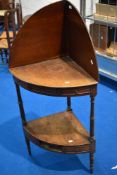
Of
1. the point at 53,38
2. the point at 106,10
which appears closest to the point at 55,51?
the point at 53,38

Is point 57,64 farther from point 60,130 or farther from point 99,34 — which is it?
point 99,34

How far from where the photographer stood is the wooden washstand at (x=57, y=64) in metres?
1.41

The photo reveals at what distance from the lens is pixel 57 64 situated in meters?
1.69

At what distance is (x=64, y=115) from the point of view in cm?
207

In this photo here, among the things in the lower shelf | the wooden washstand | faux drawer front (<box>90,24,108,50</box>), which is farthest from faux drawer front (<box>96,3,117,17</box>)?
the lower shelf

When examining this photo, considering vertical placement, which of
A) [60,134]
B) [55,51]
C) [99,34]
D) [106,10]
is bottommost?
[60,134]

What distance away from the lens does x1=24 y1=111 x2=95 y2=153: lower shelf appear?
66.3 inches

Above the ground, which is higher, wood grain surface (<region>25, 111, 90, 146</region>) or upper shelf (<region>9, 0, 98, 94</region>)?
upper shelf (<region>9, 0, 98, 94</region>)

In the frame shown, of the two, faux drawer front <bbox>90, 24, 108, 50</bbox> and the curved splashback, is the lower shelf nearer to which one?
the curved splashback

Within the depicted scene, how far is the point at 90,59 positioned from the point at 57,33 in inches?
15.3

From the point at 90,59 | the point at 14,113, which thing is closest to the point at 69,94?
the point at 90,59

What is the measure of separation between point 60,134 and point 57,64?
494 mm

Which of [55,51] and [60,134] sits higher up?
[55,51]

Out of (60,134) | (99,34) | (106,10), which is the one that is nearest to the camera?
(60,134)
